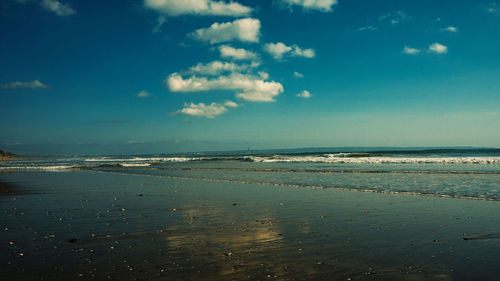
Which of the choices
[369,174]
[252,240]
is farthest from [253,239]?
[369,174]

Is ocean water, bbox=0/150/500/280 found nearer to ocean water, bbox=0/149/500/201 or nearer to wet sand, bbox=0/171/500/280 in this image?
wet sand, bbox=0/171/500/280

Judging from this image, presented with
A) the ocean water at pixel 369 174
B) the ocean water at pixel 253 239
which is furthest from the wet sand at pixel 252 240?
the ocean water at pixel 369 174

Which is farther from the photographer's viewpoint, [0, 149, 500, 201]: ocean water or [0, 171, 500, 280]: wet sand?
[0, 149, 500, 201]: ocean water

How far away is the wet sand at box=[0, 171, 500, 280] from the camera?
596 centimetres

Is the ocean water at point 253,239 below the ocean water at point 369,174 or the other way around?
the other way around

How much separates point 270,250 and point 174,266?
6.71 feet

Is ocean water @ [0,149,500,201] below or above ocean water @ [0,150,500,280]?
below

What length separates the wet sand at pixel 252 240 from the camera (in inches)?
235

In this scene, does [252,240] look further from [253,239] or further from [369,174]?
[369,174]

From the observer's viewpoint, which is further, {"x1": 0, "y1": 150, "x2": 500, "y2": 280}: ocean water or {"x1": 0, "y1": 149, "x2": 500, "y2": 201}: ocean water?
{"x1": 0, "y1": 149, "x2": 500, "y2": 201}: ocean water

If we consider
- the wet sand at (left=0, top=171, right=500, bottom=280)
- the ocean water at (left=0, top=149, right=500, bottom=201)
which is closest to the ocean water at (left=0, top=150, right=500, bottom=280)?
the wet sand at (left=0, top=171, right=500, bottom=280)

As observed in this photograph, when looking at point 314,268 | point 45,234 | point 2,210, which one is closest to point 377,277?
point 314,268

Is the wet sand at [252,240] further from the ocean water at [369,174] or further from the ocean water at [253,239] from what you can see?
the ocean water at [369,174]

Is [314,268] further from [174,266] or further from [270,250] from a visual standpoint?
[174,266]
